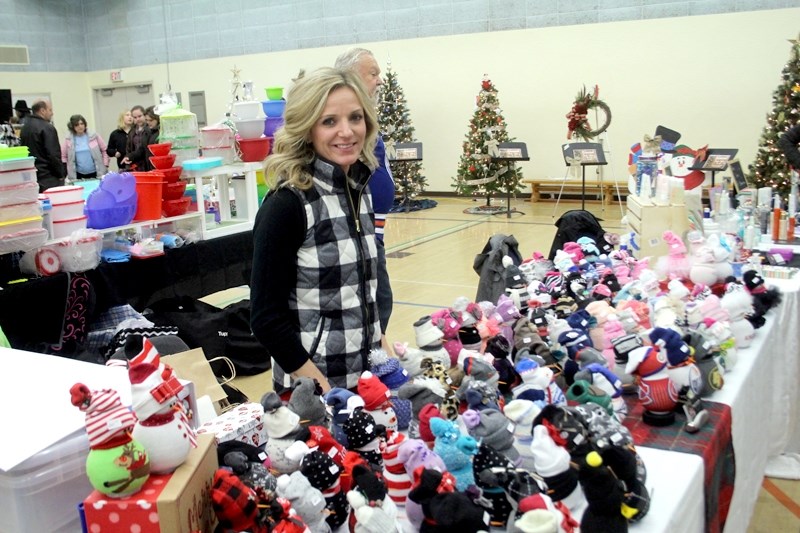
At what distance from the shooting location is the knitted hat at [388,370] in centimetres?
185

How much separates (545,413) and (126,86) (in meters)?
17.0

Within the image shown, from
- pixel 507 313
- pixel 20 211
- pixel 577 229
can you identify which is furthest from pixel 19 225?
pixel 577 229

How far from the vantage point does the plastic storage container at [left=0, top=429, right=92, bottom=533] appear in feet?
3.54

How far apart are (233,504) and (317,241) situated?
2.80 feet

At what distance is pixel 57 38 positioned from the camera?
640 inches

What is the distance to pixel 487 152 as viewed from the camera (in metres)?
11.1

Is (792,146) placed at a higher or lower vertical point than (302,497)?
higher

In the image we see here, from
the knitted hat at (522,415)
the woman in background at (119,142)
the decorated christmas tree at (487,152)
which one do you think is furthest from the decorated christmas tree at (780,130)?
the woman in background at (119,142)

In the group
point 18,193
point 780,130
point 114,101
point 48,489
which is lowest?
point 48,489

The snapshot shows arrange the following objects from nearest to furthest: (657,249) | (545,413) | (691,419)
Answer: (545,413)
(691,419)
(657,249)

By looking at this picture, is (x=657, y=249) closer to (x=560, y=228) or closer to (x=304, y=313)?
(x=560, y=228)

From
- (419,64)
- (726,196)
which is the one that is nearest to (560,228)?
(726,196)

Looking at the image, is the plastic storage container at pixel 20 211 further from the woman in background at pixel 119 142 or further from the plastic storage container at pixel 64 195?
the woman in background at pixel 119 142

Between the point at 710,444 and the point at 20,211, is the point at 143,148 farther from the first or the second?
the point at 710,444
